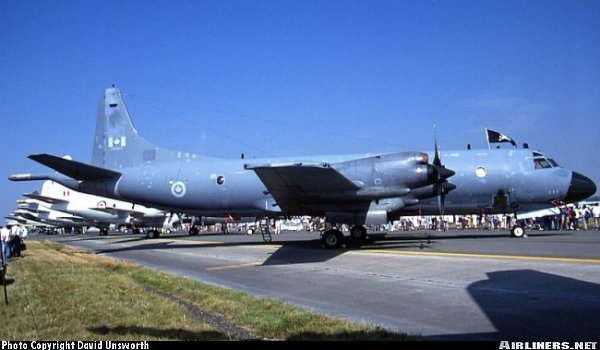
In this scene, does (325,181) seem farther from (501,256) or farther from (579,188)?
(579,188)

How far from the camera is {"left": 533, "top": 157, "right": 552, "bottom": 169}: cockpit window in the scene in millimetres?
21312

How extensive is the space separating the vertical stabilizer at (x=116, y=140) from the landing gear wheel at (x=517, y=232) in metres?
17.6

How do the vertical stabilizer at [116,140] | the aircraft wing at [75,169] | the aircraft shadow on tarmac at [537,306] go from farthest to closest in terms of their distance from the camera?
the vertical stabilizer at [116,140]
the aircraft wing at [75,169]
the aircraft shadow on tarmac at [537,306]

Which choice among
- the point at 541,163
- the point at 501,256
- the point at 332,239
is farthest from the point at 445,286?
the point at 541,163

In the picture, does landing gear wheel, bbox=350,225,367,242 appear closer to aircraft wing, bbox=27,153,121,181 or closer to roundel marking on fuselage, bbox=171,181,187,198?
roundel marking on fuselage, bbox=171,181,187,198

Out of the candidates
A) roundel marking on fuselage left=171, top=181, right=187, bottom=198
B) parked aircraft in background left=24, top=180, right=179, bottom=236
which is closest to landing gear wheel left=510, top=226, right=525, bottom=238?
roundel marking on fuselage left=171, top=181, right=187, bottom=198

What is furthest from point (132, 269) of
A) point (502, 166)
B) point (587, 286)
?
point (502, 166)

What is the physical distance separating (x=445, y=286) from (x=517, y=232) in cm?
1463

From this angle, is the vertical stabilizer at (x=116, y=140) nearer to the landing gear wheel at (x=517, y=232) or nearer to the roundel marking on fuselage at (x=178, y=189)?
the roundel marking on fuselage at (x=178, y=189)

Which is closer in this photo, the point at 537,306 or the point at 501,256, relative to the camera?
the point at 537,306

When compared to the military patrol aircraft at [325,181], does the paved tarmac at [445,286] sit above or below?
below

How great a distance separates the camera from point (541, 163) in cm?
2139

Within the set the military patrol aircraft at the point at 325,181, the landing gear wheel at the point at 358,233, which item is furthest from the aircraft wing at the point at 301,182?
the landing gear wheel at the point at 358,233

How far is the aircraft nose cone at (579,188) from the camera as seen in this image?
69.8ft
